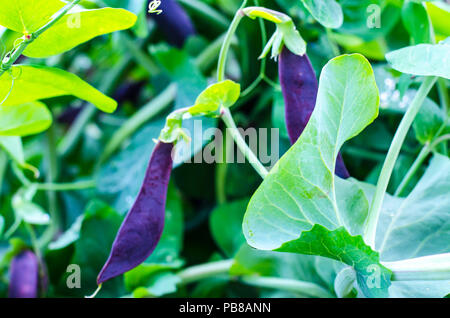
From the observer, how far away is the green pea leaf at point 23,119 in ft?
0.99

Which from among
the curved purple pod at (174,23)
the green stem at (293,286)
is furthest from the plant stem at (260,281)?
the curved purple pod at (174,23)

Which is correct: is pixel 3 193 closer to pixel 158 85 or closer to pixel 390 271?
pixel 158 85

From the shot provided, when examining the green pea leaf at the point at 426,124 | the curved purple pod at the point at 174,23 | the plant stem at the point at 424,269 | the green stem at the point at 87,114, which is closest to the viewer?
the plant stem at the point at 424,269

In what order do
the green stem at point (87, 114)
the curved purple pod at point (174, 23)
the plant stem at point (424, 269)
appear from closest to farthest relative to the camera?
1. the plant stem at point (424, 269)
2. the curved purple pod at point (174, 23)
3. the green stem at point (87, 114)

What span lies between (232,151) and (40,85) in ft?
0.65

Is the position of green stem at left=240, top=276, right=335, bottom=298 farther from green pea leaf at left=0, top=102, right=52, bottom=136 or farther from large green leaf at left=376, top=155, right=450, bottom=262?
green pea leaf at left=0, top=102, right=52, bottom=136

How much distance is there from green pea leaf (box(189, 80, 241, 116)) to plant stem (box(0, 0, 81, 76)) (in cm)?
8

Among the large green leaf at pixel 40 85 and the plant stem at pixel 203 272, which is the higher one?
the large green leaf at pixel 40 85

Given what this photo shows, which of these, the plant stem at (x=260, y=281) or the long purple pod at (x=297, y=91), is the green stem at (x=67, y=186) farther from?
the long purple pod at (x=297, y=91)

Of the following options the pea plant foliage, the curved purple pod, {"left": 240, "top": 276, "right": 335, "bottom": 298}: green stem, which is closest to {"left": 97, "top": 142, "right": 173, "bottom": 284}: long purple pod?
the pea plant foliage

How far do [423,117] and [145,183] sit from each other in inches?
7.7

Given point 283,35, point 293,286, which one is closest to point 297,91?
point 283,35

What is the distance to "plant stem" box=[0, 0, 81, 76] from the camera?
0.24 metres
